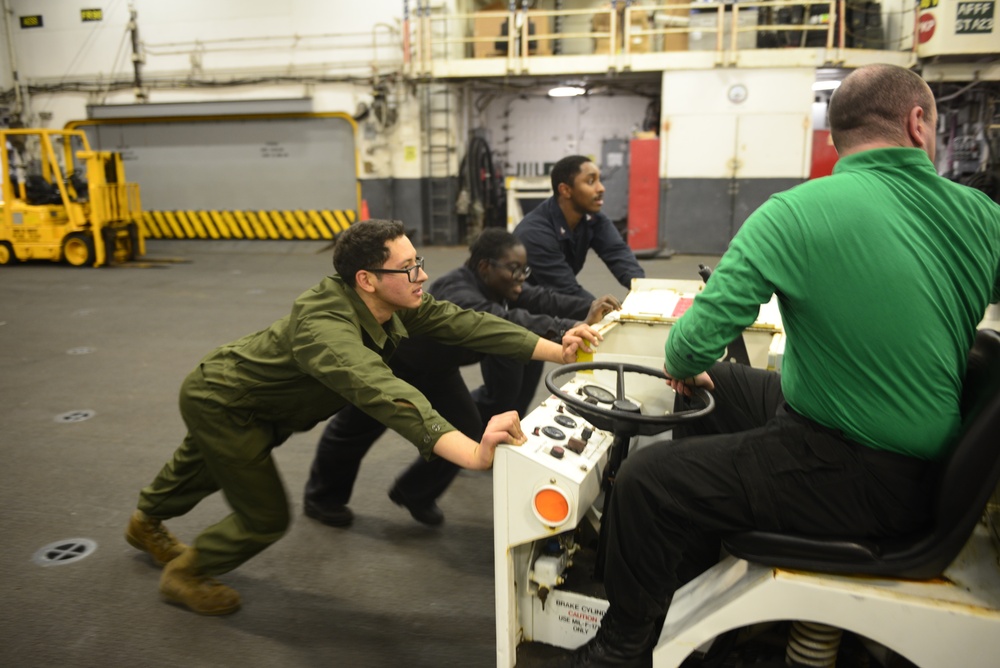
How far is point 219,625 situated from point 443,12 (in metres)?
12.5

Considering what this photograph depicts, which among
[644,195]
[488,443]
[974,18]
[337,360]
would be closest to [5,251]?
[644,195]

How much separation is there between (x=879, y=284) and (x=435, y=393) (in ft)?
7.33

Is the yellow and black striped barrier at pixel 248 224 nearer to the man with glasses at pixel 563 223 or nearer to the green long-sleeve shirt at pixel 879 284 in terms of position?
the man with glasses at pixel 563 223

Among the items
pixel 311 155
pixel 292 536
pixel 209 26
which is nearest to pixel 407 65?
pixel 311 155

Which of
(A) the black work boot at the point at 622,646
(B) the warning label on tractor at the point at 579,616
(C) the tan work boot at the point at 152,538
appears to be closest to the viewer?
(A) the black work boot at the point at 622,646

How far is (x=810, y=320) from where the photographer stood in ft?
5.82

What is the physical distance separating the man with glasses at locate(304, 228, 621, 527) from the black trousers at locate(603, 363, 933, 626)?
5.17 feet

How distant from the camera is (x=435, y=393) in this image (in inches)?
140

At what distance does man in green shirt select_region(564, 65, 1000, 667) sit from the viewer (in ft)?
5.57

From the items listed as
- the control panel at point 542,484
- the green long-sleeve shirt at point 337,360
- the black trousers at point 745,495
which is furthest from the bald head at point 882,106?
the green long-sleeve shirt at point 337,360

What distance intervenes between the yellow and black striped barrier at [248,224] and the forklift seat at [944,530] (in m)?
13.7

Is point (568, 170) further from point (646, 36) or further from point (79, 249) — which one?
point (79, 249)

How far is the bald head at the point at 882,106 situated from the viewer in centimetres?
179

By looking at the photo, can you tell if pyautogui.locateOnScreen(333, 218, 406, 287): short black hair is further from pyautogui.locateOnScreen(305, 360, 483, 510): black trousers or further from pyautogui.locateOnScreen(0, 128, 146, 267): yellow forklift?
pyautogui.locateOnScreen(0, 128, 146, 267): yellow forklift
